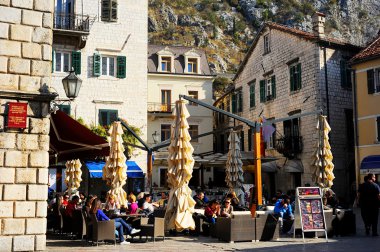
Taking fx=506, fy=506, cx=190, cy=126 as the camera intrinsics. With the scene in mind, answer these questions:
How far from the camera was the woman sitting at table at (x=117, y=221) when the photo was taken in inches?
477

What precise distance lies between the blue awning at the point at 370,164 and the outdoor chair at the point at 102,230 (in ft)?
61.8

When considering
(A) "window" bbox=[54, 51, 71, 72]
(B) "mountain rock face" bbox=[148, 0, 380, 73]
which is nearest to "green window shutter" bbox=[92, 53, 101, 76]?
(A) "window" bbox=[54, 51, 71, 72]

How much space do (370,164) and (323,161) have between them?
11878mm

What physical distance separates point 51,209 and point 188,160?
5759 mm

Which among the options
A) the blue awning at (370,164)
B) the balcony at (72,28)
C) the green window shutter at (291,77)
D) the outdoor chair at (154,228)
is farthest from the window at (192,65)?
the outdoor chair at (154,228)

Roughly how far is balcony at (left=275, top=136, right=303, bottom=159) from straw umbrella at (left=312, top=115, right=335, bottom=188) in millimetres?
14923

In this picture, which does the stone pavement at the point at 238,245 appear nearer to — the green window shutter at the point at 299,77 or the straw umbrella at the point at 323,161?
the straw umbrella at the point at 323,161

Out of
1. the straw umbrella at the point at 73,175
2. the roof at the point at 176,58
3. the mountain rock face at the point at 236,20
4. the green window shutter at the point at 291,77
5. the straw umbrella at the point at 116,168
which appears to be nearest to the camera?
the straw umbrella at the point at 116,168

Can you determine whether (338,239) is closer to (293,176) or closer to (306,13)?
(293,176)

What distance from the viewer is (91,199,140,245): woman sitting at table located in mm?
12109

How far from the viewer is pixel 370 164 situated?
2728 cm

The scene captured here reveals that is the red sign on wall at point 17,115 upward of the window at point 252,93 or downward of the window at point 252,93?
downward

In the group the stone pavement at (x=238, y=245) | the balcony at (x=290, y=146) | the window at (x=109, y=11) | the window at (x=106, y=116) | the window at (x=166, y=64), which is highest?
the window at (x=109, y=11)

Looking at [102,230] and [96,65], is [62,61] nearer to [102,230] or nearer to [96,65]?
[96,65]
